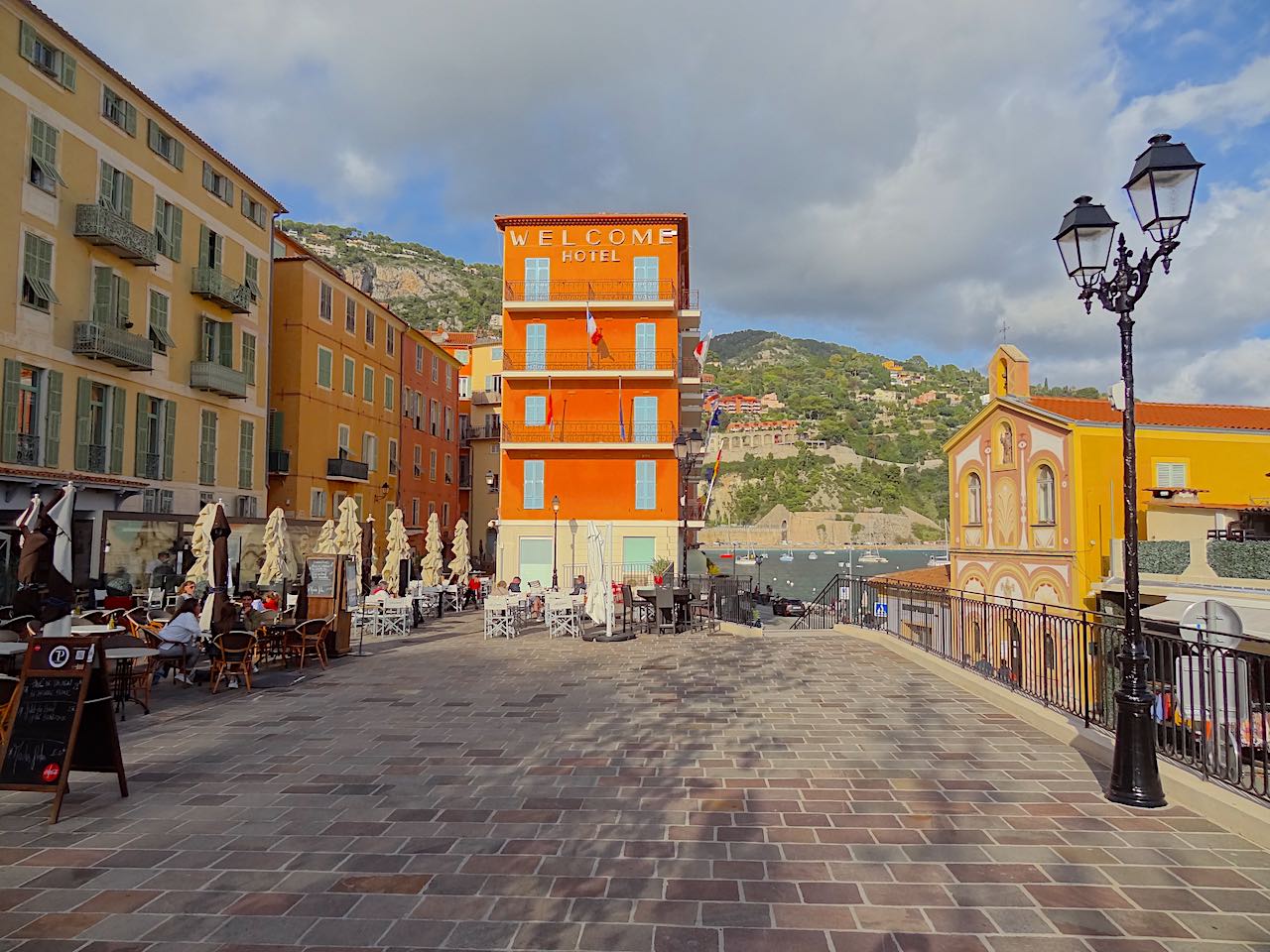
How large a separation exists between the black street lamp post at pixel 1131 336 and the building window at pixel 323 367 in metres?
28.3

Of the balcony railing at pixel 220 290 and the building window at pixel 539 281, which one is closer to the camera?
the balcony railing at pixel 220 290

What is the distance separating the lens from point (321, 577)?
41.1ft

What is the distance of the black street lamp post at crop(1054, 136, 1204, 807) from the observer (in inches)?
204

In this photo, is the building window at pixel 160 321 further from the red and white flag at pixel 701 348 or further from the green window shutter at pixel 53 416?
the red and white flag at pixel 701 348

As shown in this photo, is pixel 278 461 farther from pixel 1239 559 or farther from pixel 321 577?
pixel 1239 559

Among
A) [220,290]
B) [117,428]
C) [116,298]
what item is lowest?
[117,428]

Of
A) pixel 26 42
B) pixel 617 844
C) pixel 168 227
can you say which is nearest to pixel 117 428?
pixel 168 227

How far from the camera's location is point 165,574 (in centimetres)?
1692

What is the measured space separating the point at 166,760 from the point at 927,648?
9796mm

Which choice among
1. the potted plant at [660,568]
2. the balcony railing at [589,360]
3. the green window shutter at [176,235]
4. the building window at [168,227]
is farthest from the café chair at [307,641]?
the balcony railing at [589,360]

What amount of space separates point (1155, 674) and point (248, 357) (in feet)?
86.8

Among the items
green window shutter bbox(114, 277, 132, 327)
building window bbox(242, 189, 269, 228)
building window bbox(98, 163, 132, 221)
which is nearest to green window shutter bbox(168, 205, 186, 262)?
building window bbox(98, 163, 132, 221)

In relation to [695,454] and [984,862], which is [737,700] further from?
[695,454]

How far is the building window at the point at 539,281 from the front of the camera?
31.5 metres
